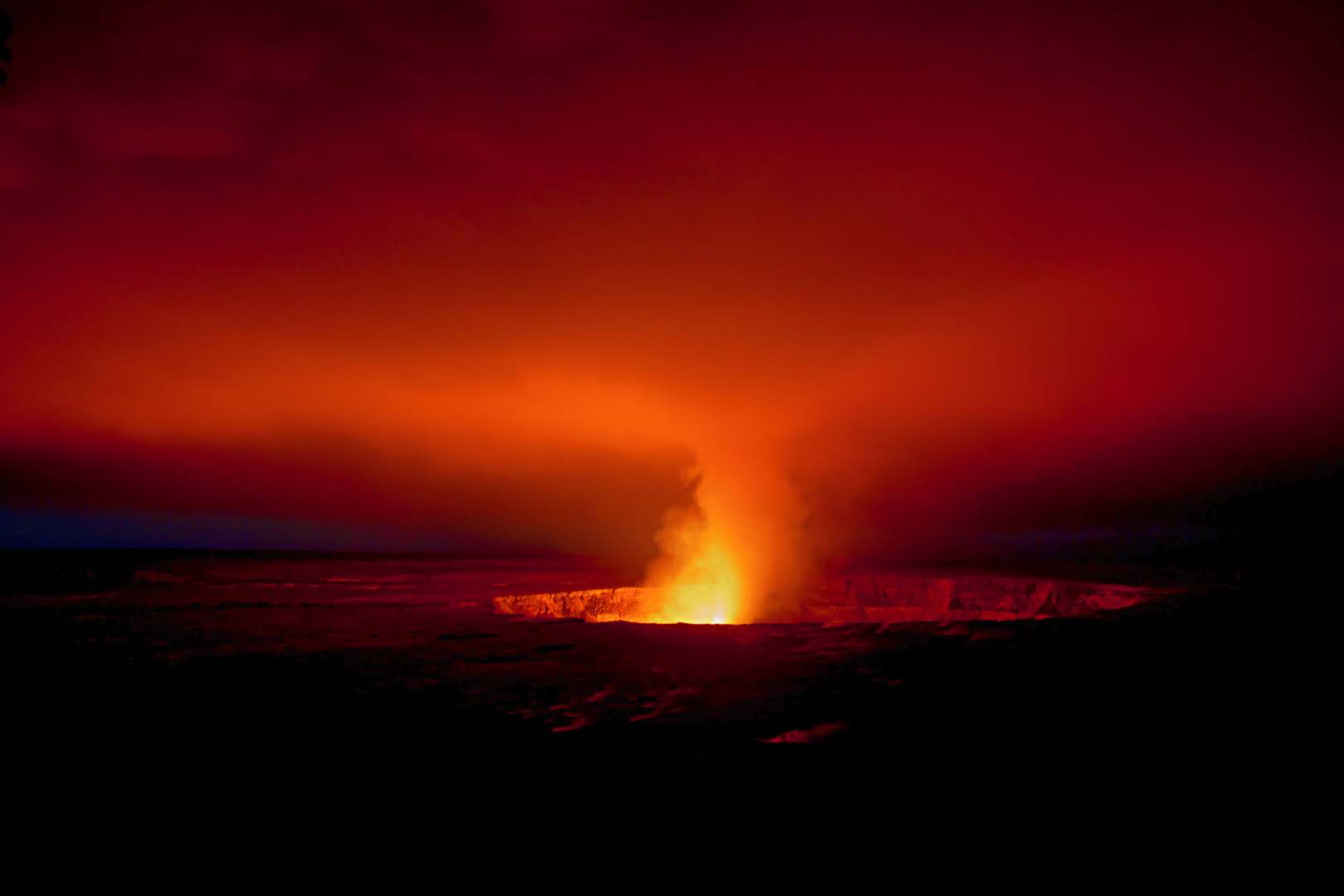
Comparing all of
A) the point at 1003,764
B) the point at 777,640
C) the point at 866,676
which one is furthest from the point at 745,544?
the point at 1003,764

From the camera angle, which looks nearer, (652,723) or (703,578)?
(652,723)

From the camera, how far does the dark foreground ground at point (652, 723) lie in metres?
3.17

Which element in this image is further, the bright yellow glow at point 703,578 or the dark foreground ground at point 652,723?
the bright yellow glow at point 703,578

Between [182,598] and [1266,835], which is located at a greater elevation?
[1266,835]

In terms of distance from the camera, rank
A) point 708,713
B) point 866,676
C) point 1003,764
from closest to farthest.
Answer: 1. point 1003,764
2. point 708,713
3. point 866,676

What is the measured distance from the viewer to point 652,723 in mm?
4414

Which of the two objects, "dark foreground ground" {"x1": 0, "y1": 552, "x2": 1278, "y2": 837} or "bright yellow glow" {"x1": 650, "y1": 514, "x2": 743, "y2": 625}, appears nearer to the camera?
"dark foreground ground" {"x1": 0, "y1": 552, "x2": 1278, "y2": 837}

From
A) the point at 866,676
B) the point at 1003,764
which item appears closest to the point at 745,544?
the point at 866,676

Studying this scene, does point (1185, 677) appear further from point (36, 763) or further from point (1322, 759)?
point (36, 763)

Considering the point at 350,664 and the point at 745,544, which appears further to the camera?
the point at 745,544

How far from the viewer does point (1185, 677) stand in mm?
5113

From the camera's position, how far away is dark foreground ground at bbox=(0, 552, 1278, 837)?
317cm

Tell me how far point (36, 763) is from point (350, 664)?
298 centimetres

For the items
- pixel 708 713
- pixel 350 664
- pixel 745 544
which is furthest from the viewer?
pixel 745 544
